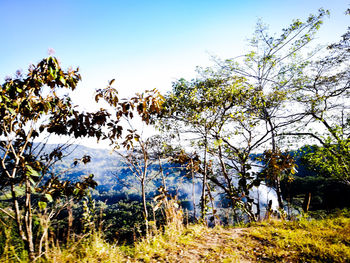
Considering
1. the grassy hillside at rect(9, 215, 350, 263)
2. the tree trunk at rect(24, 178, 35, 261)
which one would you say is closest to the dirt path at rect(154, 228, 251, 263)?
the grassy hillside at rect(9, 215, 350, 263)

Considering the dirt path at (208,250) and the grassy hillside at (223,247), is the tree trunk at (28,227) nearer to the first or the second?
the grassy hillside at (223,247)

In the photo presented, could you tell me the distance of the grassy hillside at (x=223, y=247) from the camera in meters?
2.76

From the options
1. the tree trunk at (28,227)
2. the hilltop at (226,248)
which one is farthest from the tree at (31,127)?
the hilltop at (226,248)

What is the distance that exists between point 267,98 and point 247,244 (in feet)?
24.1

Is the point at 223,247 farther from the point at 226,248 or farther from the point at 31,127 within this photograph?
the point at 31,127

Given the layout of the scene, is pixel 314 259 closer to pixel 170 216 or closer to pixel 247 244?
pixel 247 244

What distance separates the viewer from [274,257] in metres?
2.89

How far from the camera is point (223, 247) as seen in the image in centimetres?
330

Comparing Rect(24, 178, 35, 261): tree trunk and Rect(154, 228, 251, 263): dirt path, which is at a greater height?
Rect(24, 178, 35, 261): tree trunk

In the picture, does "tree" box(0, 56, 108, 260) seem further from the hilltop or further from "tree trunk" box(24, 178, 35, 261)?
the hilltop

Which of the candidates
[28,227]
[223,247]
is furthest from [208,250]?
[28,227]

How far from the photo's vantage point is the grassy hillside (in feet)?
9.05

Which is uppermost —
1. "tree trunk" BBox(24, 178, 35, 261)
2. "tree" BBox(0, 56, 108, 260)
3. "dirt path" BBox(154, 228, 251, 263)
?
"tree" BBox(0, 56, 108, 260)

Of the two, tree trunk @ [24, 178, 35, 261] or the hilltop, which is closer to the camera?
tree trunk @ [24, 178, 35, 261]
